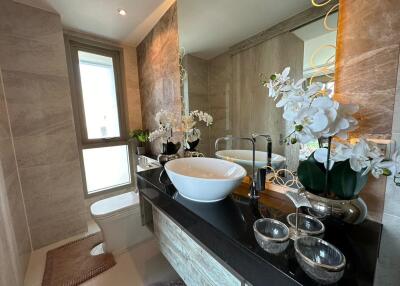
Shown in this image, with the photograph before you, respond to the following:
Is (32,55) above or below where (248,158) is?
above

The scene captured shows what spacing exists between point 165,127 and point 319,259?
1458 millimetres

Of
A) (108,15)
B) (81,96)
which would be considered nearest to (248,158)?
→ (108,15)

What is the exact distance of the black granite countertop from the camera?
545 mm

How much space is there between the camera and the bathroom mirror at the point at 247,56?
0.87m

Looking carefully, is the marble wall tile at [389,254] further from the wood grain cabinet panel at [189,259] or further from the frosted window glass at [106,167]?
the frosted window glass at [106,167]

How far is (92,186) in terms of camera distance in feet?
A: 8.33

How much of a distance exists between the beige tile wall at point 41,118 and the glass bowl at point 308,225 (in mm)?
2315

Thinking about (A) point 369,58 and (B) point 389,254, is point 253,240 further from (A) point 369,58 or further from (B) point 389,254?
(A) point 369,58

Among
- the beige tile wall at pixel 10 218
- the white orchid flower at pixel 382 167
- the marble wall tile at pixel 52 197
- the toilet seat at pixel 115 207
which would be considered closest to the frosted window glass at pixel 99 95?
the marble wall tile at pixel 52 197

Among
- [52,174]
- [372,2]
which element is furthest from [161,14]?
[52,174]

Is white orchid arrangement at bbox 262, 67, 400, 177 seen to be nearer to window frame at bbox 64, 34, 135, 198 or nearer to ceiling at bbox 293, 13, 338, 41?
ceiling at bbox 293, 13, 338, 41

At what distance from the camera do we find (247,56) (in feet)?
3.74

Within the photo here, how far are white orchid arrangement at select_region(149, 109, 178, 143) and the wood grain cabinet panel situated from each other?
A: 0.68 m

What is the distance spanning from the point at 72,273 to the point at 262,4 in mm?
2633
